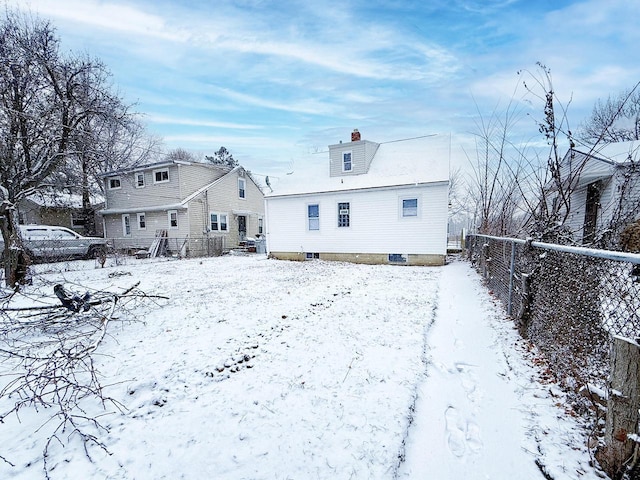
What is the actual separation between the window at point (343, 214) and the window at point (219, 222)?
928cm

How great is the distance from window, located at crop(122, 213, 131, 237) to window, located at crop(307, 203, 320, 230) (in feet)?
43.1

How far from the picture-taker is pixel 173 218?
17.5 meters

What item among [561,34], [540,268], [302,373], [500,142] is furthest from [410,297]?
[561,34]

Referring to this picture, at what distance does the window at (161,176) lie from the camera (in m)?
17.7

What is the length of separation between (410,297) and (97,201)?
25.0m

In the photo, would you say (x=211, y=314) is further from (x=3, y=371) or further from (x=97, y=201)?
(x=97, y=201)

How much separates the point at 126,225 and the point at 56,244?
6337mm

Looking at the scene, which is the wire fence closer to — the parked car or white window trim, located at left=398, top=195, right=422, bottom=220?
white window trim, located at left=398, top=195, right=422, bottom=220

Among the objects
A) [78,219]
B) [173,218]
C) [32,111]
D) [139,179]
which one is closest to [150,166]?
[139,179]

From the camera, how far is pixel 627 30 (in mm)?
4805

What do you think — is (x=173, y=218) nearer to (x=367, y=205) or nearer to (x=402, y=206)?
(x=367, y=205)

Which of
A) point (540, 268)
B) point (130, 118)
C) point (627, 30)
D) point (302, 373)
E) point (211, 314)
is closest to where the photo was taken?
point (302, 373)

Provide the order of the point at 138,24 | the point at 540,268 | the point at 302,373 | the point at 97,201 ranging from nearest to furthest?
the point at 302,373
the point at 540,268
the point at 138,24
the point at 97,201

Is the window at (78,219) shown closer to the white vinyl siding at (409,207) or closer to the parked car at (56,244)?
the parked car at (56,244)
